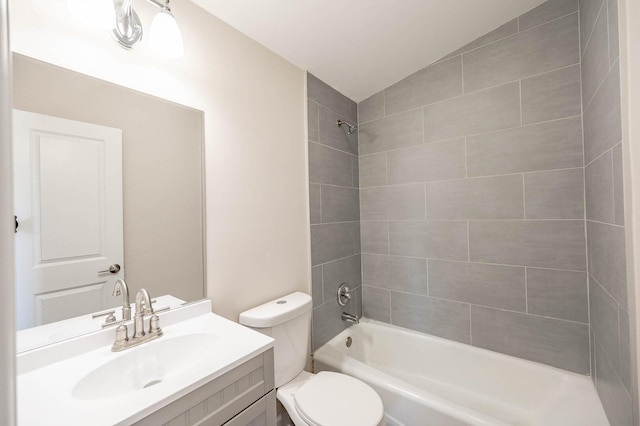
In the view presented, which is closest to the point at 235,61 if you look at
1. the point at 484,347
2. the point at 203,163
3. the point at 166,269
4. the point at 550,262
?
the point at 203,163

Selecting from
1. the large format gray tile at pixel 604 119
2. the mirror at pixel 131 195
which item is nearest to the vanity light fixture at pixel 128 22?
the mirror at pixel 131 195

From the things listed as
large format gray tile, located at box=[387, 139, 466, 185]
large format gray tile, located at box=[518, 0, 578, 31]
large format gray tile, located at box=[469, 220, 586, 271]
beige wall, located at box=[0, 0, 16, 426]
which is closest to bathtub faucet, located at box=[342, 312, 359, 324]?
large format gray tile, located at box=[469, 220, 586, 271]

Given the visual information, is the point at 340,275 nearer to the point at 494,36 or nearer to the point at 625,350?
the point at 625,350

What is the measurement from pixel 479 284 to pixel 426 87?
55.7 inches

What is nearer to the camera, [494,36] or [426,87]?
[494,36]

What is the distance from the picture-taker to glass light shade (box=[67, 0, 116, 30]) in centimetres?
89

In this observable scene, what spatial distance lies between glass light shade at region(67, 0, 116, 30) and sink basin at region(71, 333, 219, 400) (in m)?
1.14

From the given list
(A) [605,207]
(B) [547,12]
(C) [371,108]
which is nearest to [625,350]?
(A) [605,207]

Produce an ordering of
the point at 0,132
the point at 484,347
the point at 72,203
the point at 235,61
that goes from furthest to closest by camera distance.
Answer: the point at 484,347 < the point at 235,61 < the point at 72,203 < the point at 0,132

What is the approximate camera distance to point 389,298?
2.18 metres

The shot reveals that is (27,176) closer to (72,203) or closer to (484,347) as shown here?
(72,203)

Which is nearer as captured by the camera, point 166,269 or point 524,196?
point 166,269

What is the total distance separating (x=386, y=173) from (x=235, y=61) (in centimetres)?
131

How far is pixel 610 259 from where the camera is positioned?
42.9 inches
